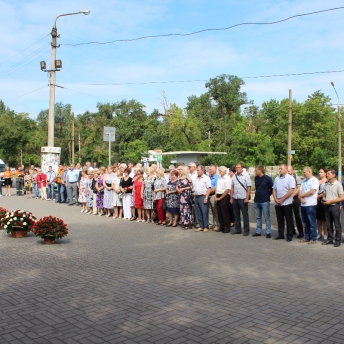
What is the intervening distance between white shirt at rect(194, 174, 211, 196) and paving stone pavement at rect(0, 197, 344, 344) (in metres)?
2.00

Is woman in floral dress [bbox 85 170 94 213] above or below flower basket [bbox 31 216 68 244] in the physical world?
above

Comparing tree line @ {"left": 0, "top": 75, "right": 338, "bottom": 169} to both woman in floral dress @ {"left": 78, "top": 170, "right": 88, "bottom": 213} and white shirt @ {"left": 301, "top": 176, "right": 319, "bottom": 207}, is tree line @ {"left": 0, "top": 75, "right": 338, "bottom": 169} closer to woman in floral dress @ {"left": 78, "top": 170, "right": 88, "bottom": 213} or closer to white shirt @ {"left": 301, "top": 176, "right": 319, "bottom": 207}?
woman in floral dress @ {"left": 78, "top": 170, "right": 88, "bottom": 213}

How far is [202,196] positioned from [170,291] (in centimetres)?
624

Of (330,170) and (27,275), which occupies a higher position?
(330,170)

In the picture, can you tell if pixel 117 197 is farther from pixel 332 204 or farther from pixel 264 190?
pixel 332 204

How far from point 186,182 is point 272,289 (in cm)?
667

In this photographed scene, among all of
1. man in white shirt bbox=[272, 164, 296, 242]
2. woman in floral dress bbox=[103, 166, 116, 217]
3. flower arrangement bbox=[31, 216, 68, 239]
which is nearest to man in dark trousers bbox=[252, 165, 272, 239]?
man in white shirt bbox=[272, 164, 296, 242]

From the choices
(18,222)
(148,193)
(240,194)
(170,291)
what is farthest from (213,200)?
(170,291)

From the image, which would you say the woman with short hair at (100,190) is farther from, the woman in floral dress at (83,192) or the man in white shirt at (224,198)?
the man in white shirt at (224,198)

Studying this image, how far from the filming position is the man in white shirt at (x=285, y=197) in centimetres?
1098

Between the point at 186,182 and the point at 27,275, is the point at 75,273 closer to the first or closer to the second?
the point at 27,275

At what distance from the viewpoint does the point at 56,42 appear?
23625mm

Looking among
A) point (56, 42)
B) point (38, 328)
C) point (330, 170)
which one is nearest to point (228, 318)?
point (38, 328)

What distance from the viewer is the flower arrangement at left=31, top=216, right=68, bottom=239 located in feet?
33.7
